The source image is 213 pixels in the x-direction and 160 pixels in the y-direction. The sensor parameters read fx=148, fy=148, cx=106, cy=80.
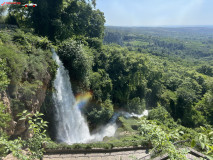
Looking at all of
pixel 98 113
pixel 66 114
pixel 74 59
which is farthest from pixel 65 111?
pixel 98 113

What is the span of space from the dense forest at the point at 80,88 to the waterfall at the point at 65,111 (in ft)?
1.92

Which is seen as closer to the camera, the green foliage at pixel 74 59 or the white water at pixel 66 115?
the white water at pixel 66 115

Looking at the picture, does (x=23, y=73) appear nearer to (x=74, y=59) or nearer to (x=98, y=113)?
(x=74, y=59)

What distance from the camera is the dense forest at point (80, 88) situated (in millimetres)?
3451

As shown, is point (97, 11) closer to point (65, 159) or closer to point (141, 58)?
point (141, 58)

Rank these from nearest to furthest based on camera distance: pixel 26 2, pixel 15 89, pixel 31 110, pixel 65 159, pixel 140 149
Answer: pixel 15 89 < pixel 31 110 < pixel 65 159 < pixel 140 149 < pixel 26 2

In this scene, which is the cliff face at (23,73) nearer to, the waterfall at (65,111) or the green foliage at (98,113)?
the waterfall at (65,111)

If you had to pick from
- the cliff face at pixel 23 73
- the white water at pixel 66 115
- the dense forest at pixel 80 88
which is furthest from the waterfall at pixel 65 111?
the cliff face at pixel 23 73

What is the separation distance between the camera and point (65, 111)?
13.2 meters

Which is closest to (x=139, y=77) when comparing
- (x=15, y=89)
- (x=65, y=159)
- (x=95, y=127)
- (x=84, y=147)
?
(x=95, y=127)

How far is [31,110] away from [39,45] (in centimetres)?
557

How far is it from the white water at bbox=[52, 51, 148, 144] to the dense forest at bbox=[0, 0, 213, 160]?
61cm

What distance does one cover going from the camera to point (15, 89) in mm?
7832

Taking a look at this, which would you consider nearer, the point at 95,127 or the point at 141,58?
the point at 95,127
